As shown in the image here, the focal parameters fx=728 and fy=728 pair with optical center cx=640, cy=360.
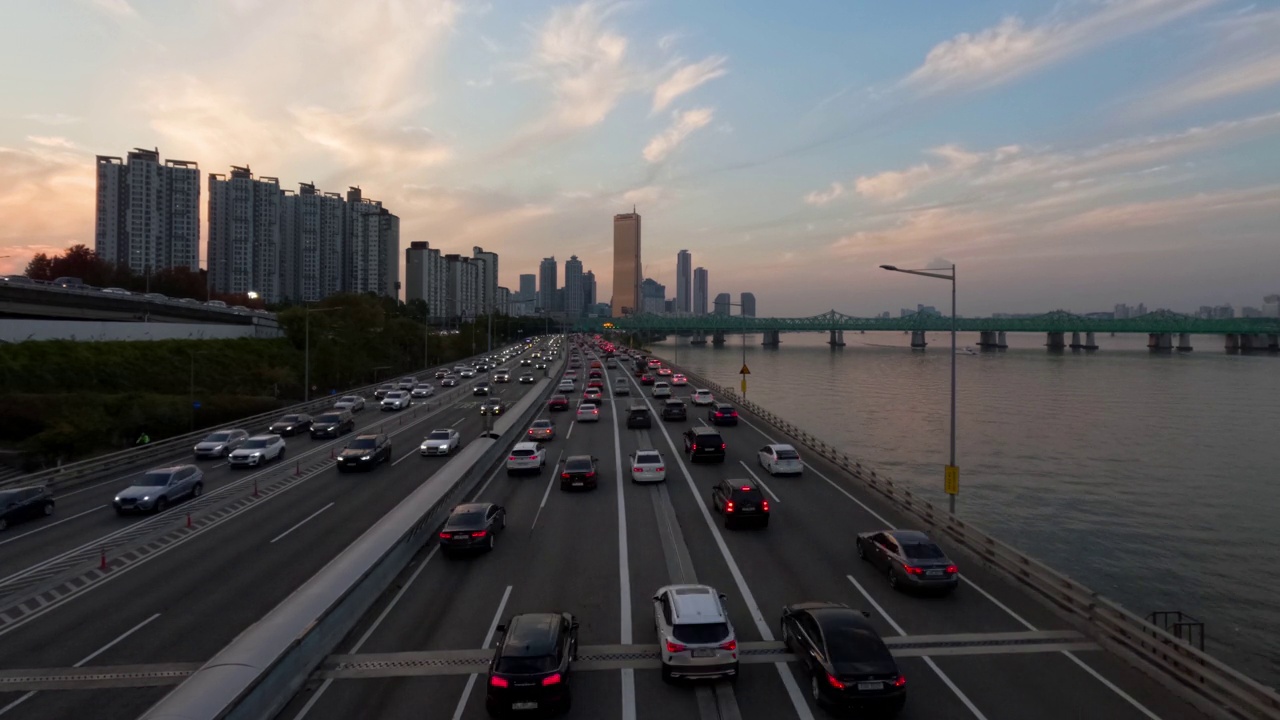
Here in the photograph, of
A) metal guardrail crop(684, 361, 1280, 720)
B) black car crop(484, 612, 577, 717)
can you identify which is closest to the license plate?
black car crop(484, 612, 577, 717)

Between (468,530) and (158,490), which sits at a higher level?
(468,530)

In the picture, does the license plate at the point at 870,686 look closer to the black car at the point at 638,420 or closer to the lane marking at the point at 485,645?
the lane marking at the point at 485,645

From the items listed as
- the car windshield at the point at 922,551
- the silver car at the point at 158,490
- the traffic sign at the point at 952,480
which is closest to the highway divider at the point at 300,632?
the silver car at the point at 158,490

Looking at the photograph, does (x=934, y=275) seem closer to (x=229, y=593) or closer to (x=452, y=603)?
(x=452, y=603)

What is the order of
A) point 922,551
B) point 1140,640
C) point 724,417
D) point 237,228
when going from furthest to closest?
point 237,228 → point 724,417 → point 922,551 → point 1140,640

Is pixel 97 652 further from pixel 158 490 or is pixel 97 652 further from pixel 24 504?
pixel 24 504

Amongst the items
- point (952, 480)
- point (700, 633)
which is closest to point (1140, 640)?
point (700, 633)

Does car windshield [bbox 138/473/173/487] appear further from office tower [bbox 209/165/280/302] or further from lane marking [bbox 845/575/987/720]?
office tower [bbox 209/165/280/302]
